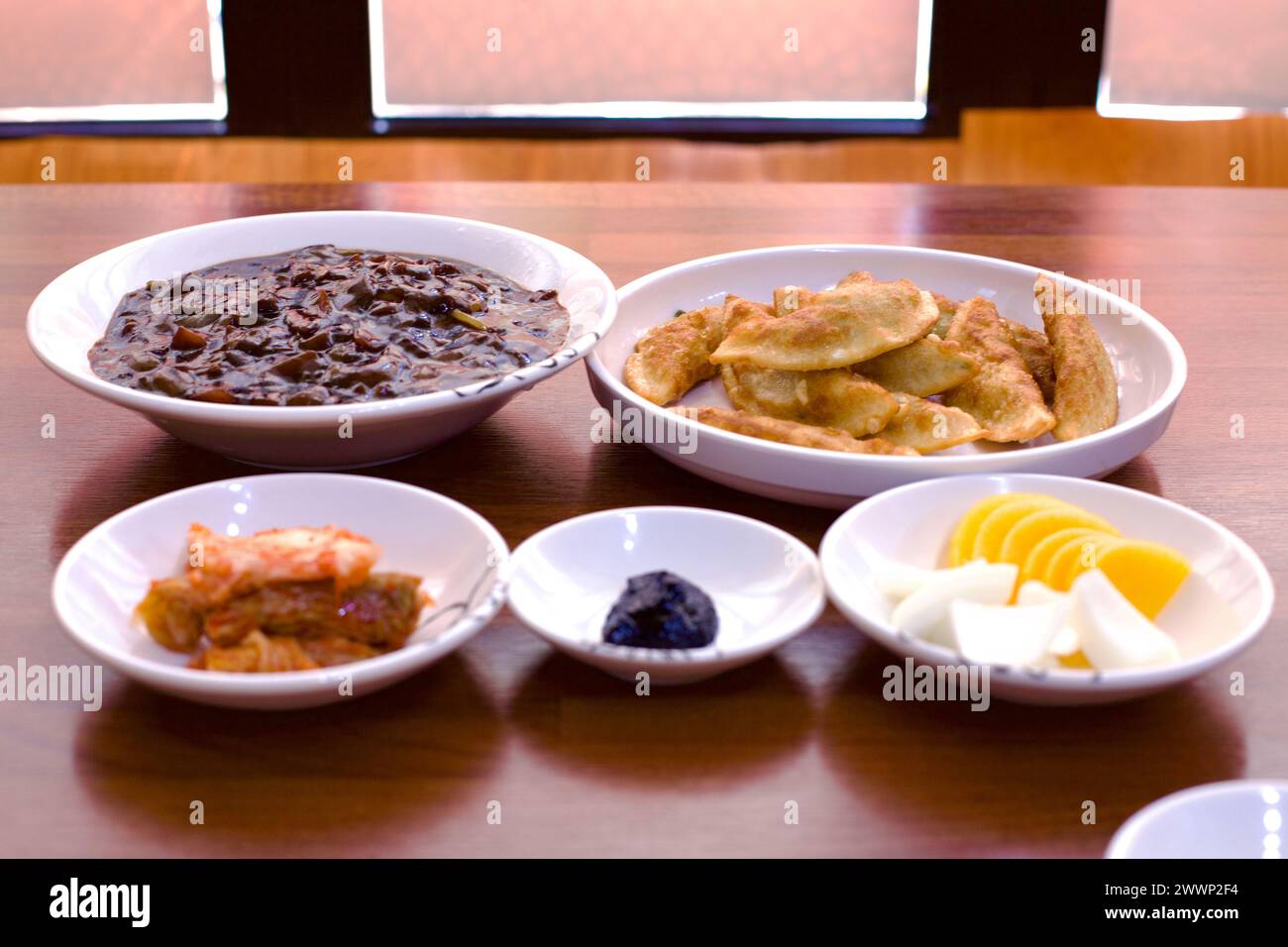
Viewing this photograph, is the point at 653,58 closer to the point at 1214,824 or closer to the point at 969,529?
the point at 969,529

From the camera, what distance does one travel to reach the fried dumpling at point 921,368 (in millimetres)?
1853

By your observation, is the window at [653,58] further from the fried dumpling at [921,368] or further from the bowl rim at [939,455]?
the fried dumpling at [921,368]

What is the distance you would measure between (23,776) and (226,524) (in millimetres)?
362

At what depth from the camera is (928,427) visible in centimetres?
177

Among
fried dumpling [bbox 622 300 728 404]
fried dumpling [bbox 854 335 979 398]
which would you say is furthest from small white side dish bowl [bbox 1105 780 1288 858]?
fried dumpling [bbox 622 300 728 404]

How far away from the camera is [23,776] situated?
4.09ft

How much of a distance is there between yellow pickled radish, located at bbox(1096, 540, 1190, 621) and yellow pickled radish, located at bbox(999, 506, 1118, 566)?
0.07 metres

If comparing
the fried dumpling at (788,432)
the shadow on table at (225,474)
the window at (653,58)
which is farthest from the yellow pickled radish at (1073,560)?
the window at (653,58)

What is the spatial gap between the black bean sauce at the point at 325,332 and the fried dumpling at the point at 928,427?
1.62ft

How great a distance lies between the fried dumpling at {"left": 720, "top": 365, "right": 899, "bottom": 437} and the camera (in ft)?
5.79

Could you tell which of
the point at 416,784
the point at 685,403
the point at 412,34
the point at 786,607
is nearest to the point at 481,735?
the point at 416,784
